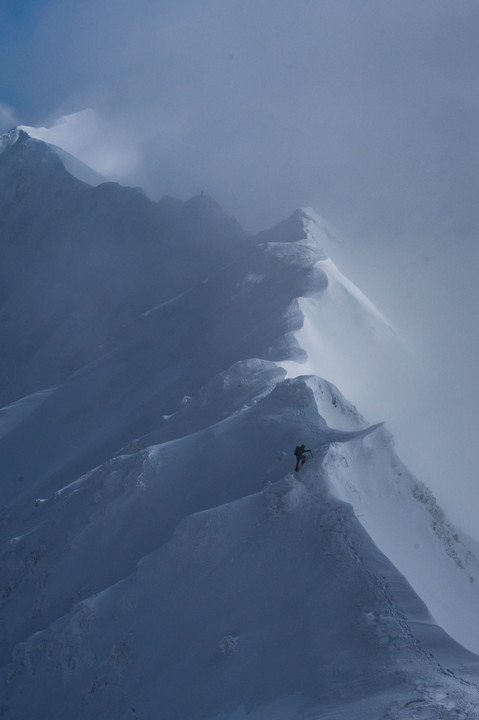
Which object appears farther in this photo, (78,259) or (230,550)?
(78,259)

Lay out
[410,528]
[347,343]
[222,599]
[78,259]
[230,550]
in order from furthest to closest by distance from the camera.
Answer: [78,259] → [347,343] → [410,528] → [230,550] → [222,599]

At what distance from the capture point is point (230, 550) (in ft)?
49.2

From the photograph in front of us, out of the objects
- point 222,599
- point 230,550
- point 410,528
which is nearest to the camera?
point 222,599

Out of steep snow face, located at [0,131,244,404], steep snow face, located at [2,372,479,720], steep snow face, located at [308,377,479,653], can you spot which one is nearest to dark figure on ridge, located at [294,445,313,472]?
steep snow face, located at [2,372,479,720]

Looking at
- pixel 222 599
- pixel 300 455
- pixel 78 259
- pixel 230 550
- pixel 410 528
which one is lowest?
pixel 410 528

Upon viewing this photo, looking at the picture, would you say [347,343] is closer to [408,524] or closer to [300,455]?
[408,524]

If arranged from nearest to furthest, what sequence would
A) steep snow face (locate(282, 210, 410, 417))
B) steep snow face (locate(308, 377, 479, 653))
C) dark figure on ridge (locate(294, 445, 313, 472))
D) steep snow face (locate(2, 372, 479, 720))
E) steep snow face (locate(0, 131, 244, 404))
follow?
steep snow face (locate(2, 372, 479, 720))
steep snow face (locate(308, 377, 479, 653))
dark figure on ridge (locate(294, 445, 313, 472))
steep snow face (locate(282, 210, 410, 417))
steep snow face (locate(0, 131, 244, 404))

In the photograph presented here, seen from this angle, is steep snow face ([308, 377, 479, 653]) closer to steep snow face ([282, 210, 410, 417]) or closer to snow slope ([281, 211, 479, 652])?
snow slope ([281, 211, 479, 652])

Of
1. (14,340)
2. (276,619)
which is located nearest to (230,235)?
(14,340)

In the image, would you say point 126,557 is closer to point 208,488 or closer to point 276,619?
point 208,488

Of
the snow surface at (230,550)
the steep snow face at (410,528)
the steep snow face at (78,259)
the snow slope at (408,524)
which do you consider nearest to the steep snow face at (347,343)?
the snow surface at (230,550)

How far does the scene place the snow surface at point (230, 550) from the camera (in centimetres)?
1183

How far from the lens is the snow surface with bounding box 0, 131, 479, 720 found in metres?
11.8

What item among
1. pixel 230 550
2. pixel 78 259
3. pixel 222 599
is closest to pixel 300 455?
pixel 230 550
